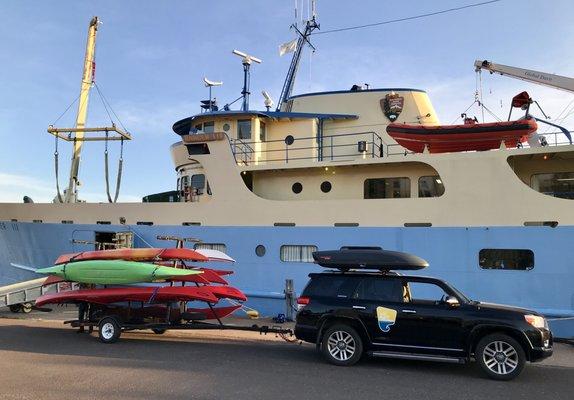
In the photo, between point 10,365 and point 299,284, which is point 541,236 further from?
point 10,365

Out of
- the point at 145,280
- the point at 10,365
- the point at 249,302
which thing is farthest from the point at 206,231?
the point at 10,365

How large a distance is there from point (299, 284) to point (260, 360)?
14.9ft

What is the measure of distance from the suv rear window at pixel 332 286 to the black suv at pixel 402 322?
2 cm

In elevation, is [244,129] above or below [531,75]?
below

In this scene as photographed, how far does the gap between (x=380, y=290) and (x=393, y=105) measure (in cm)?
831

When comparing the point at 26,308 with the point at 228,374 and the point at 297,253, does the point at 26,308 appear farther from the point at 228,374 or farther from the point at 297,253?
the point at 228,374

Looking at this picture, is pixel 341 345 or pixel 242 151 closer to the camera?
pixel 341 345

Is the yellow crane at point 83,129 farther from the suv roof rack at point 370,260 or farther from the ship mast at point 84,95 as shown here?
the suv roof rack at point 370,260

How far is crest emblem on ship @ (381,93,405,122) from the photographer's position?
582 inches

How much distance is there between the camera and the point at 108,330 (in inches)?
371

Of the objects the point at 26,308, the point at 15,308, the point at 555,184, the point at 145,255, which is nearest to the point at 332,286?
the point at 145,255

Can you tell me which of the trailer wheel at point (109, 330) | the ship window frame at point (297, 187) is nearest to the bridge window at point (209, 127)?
the ship window frame at point (297, 187)

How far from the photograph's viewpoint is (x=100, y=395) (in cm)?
576

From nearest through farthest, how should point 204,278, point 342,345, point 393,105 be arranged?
1. point 342,345
2. point 204,278
3. point 393,105
